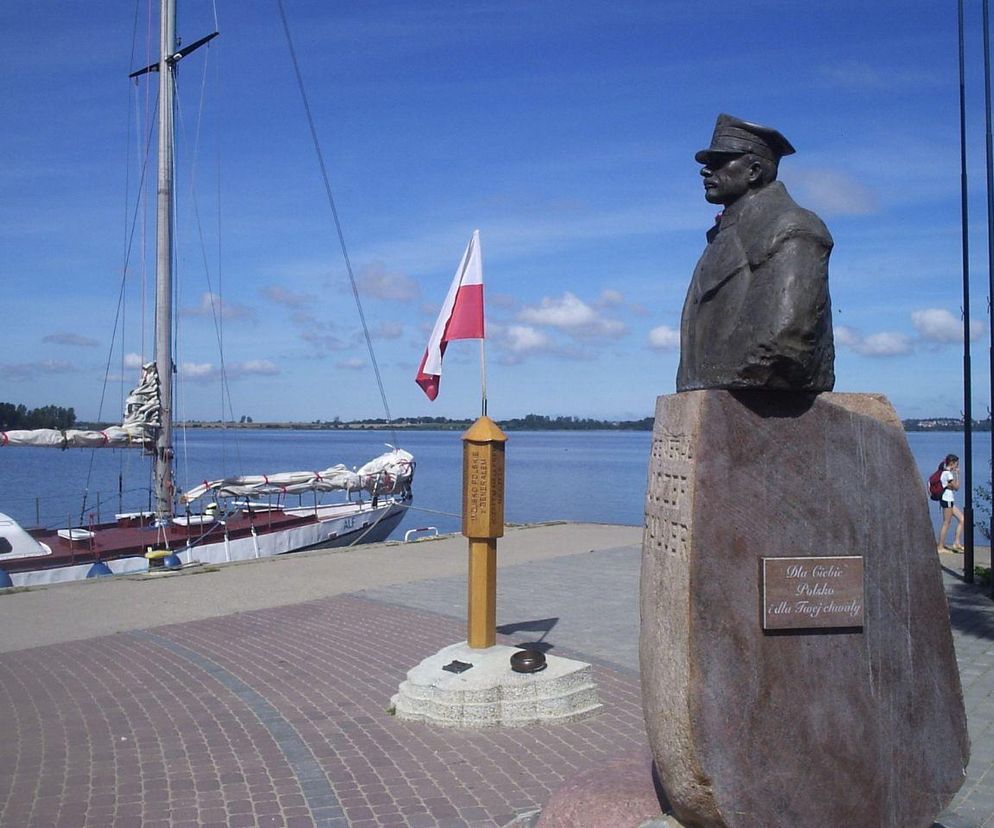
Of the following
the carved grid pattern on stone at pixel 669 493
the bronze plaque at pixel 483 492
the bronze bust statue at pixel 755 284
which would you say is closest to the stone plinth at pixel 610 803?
the carved grid pattern on stone at pixel 669 493

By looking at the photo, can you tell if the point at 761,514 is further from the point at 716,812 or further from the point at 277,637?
the point at 277,637

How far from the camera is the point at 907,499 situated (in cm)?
436

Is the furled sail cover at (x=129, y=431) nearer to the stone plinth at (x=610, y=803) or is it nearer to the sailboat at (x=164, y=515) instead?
the sailboat at (x=164, y=515)

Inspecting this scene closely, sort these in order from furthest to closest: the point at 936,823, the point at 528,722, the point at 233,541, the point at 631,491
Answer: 1. the point at 631,491
2. the point at 233,541
3. the point at 528,722
4. the point at 936,823

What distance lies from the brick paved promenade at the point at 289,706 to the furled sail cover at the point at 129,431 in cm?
800

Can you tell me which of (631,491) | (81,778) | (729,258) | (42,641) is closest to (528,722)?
(81,778)

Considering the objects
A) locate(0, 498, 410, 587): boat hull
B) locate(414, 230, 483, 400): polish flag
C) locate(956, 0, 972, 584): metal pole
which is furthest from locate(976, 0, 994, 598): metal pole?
locate(0, 498, 410, 587): boat hull

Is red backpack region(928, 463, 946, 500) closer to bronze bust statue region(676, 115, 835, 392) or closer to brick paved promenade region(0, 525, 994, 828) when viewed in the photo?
brick paved promenade region(0, 525, 994, 828)

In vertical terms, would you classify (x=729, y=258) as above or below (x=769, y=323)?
above

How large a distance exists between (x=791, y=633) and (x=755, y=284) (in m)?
1.44

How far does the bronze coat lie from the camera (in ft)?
13.5

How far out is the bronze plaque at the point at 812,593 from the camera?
4.12 meters

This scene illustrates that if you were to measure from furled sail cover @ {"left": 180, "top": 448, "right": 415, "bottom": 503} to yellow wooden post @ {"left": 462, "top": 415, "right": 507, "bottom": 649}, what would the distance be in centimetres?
1585

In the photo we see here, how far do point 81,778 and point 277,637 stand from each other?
3976mm
